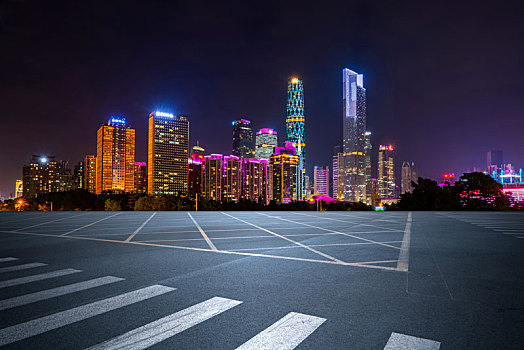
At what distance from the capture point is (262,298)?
4.41 m

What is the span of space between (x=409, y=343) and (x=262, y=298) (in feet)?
6.31

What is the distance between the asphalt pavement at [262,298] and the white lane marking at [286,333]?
0.02 meters

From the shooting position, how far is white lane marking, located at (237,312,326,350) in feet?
10.1

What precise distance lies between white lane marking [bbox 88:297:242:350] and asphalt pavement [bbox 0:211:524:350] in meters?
0.02

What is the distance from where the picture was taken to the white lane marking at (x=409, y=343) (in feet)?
9.84

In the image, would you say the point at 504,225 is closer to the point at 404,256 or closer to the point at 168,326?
the point at 404,256

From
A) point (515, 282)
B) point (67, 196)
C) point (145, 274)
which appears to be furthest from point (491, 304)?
point (67, 196)

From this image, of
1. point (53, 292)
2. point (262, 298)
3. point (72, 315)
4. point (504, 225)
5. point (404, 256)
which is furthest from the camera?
point (504, 225)

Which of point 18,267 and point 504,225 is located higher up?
point 18,267

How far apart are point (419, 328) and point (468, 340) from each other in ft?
1.45

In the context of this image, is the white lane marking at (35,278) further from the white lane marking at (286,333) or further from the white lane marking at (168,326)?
the white lane marking at (286,333)

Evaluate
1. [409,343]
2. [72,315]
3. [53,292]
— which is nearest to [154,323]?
[72,315]

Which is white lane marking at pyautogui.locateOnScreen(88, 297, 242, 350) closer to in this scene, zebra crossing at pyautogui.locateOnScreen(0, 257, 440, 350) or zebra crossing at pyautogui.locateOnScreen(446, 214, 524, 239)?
zebra crossing at pyautogui.locateOnScreen(0, 257, 440, 350)

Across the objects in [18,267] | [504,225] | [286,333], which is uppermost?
[286,333]
